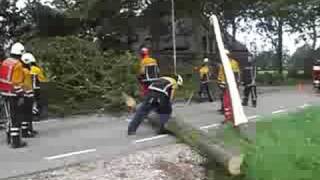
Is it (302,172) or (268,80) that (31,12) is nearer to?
(268,80)

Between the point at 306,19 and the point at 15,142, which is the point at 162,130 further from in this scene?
the point at 306,19

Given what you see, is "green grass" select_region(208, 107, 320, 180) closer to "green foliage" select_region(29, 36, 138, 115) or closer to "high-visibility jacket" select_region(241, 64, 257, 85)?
"high-visibility jacket" select_region(241, 64, 257, 85)

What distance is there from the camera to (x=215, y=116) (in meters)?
17.3

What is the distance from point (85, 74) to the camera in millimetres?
21312

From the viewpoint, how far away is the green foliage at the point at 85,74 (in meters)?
20.1

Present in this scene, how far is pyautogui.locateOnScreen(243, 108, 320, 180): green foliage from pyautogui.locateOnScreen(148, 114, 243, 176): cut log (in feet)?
0.57

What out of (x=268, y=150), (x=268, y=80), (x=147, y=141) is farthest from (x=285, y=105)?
(x=268, y=80)

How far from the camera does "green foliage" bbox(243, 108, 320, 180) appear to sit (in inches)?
314

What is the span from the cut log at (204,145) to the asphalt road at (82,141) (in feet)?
0.85

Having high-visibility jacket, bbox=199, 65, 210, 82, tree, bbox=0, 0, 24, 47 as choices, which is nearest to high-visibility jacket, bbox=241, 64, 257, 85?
high-visibility jacket, bbox=199, 65, 210, 82

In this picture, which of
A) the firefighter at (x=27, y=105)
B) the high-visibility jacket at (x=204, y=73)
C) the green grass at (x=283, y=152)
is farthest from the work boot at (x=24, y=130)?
the high-visibility jacket at (x=204, y=73)

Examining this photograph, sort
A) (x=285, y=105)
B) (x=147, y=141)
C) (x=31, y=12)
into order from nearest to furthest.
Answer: (x=147, y=141)
(x=285, y=105)
(x=31, y=12)

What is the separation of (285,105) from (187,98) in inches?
188

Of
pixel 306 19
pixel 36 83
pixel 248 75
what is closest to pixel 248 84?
pixel 248 75
